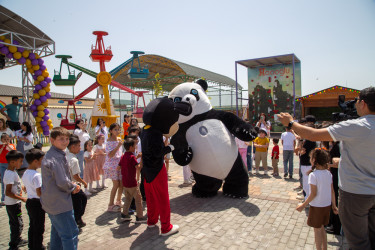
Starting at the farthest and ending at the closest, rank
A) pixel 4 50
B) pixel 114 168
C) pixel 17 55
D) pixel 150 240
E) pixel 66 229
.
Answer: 1. pixel 17 55
2. pixel 4 50
3. pixel 114 168
4. pixel 150 240
5. pixel 66 229

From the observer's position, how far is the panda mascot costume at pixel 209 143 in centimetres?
471

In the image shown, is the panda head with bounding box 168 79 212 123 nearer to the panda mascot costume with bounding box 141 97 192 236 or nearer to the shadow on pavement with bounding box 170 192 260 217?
the panda mascot costume with bounding box 141 97 192 236

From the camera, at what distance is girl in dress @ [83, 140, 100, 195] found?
5605 millimetres

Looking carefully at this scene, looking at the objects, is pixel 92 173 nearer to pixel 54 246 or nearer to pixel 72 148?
pixel 72 148

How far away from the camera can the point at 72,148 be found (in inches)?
155

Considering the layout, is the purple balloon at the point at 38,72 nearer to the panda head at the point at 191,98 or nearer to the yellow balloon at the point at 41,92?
the yellow balloon at the point at 41,92

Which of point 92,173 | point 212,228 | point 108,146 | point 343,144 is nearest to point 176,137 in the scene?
point 108,146

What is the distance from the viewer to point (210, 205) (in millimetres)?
4840

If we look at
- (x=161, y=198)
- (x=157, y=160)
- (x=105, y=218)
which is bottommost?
(x=105, y=218)

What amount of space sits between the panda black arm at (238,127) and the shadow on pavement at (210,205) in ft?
4.09

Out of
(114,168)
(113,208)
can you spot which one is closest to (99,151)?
(114,168)

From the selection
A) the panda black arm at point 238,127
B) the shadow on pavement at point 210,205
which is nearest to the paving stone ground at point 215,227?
the shadow on pavement at point 210,205

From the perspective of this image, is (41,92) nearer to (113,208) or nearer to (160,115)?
(113,208)

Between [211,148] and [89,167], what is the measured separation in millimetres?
2989
